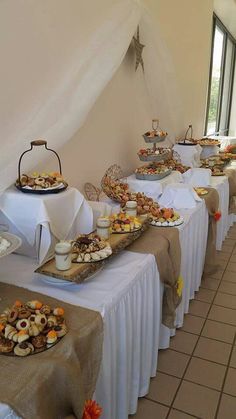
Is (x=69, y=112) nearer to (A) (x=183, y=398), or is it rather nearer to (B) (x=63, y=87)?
Result: (B) (x=63, y=87)

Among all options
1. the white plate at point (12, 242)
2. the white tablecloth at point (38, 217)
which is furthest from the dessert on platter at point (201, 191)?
the white plate at point (12, 242)

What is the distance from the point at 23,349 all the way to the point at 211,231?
5.27 ft

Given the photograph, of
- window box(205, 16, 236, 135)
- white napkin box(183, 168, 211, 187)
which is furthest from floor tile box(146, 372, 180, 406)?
window box(205, 16, 236, 135)

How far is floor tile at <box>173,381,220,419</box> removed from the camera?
123 centimetres

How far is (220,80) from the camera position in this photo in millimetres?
4992

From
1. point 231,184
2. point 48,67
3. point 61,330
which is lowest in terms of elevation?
point 231,184

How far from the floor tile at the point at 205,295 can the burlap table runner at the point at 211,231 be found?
0.16 meters

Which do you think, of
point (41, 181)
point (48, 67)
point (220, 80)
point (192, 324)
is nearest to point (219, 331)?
point (192, 324)

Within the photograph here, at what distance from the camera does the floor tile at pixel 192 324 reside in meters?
1.68

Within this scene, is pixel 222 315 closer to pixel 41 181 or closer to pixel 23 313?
pixel 41 181

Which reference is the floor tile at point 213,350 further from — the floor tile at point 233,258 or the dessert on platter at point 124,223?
the floor tile at point 233,258

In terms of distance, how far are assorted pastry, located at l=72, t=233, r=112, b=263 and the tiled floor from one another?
24.5 inches

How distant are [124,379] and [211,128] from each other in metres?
4.43

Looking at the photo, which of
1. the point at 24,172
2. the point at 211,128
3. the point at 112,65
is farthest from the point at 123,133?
the point at 211,128
